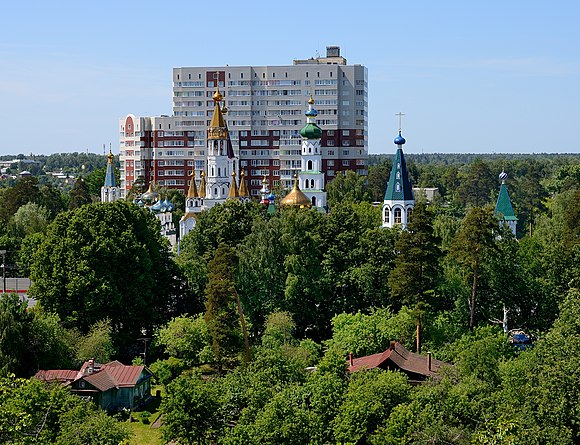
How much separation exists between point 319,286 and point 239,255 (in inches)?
154

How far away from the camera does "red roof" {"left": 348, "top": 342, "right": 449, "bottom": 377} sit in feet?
118

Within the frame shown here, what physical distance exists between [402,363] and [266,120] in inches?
2444

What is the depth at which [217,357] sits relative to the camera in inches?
1543

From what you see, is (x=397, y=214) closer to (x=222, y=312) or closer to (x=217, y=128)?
(x=222, y=312)

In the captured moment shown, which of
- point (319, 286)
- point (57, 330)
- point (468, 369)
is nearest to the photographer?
point (468, 369)

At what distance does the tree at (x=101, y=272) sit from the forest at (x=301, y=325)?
9 cm

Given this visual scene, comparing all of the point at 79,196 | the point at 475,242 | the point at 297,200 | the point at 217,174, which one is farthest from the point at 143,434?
the point at 79,196

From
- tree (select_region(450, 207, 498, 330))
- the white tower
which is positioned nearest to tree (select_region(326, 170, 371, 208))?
the white tower

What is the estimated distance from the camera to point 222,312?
39.5 m

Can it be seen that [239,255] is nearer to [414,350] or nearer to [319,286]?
[319,286]

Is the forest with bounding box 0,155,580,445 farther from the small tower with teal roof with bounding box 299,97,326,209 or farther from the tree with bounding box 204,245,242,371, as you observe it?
the small tower with teal roof with bounding box 299,97,326,209

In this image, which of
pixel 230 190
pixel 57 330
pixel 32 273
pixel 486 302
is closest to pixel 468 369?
pixel 486 302

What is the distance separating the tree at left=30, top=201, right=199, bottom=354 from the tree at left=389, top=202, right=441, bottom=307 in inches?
439

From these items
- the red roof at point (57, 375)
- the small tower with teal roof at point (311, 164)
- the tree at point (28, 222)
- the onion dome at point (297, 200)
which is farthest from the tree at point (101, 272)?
the tree at point (28, 222)
